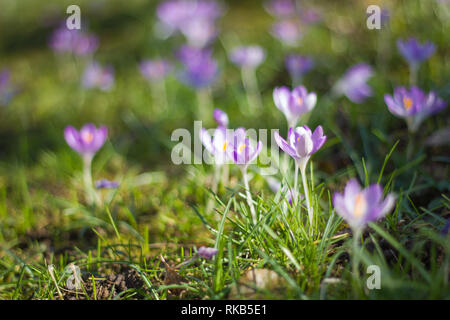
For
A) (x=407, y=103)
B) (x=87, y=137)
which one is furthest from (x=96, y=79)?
(x=407, y=103)

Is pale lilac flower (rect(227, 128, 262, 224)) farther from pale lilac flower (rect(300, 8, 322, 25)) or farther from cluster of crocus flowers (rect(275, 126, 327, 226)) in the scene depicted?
pale lilac flower (rect(300, 8, 322, 25))

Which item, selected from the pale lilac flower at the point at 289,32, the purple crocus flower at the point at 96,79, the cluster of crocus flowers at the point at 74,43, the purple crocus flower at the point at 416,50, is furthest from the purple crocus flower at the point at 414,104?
the cluster of crocus flowers at the point at 74,43

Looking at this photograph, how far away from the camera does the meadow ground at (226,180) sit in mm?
1185

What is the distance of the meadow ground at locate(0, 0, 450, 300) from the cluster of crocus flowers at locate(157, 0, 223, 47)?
32 centimetres

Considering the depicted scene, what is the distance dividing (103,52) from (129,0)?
4.66ft

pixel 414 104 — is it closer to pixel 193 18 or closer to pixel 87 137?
pixel 87 137

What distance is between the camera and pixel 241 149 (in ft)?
4.00

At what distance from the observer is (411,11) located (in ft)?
9.21

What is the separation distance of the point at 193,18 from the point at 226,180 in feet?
5.41

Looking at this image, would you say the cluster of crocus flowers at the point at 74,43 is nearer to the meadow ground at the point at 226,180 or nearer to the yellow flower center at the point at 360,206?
the meadow ground at the point at 226,180

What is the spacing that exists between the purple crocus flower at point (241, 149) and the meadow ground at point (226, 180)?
13 cm

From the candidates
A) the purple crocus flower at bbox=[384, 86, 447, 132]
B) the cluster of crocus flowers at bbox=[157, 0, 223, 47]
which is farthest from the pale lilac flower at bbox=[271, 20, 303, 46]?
the purple crocus flower at bbox=[384, 86, 447, 132]
